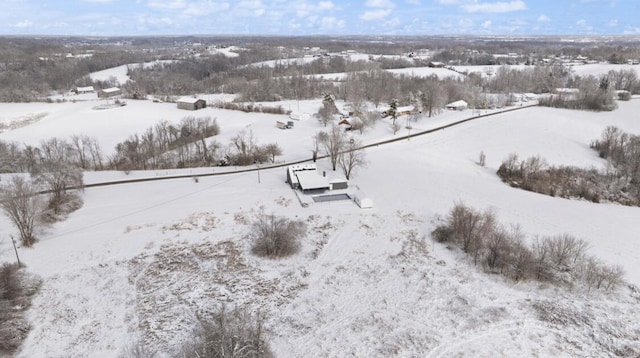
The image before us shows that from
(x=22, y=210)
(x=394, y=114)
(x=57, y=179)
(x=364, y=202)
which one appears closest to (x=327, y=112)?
(x=394, y=114)

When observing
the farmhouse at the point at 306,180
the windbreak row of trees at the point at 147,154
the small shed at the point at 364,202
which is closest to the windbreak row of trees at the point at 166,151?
the windbreak row of trees at the point at 147,154

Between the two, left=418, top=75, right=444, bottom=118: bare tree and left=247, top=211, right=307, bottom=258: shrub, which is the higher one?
left=418, top=75, right=444, bottom=118: bare tree

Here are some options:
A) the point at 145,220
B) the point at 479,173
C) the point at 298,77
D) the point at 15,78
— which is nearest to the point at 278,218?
the point at 145,220

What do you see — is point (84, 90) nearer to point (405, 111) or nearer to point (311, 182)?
point (405, 111)

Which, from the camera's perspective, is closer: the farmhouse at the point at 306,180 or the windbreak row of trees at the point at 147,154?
the farmhouse at the point at 306,180

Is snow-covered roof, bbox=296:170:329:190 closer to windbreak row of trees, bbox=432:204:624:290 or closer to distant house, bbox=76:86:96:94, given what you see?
windbreak row of trees, bbox=432:204:624:290

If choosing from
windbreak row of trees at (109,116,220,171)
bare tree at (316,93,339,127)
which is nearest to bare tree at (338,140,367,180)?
windbreak row of trees at (109,116,220,171)

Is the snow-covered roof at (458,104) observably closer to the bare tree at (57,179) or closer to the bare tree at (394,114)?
the bare tree at (394,114)
